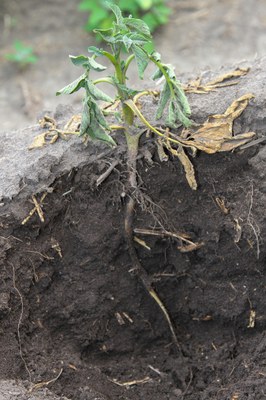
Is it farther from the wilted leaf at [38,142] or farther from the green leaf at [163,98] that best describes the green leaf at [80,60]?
the wilted leaf at [38,142]

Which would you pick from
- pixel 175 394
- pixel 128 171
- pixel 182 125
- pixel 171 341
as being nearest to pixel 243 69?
pixel 182 125

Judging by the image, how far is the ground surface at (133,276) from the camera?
2879 millimetres

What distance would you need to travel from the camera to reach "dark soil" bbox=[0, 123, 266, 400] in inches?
113

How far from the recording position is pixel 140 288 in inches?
121

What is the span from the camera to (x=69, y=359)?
292cm

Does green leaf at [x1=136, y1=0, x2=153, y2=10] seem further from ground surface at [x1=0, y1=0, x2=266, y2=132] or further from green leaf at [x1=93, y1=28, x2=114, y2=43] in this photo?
green leaf at [x1=93, y1=28, x2=114, y2=43]

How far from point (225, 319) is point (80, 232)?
2.28 ft

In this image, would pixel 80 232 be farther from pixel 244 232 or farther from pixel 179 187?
pixel 244 232

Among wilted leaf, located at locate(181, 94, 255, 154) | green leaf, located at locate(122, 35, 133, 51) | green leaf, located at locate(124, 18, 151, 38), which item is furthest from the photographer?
wilted leaf, located at locate(181, 94, 255, 154)

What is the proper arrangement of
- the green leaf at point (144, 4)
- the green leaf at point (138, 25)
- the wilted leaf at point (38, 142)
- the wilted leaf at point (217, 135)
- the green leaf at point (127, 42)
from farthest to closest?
the green leaf at point (144, 4) → the wilted leaf at point (38, 142) → the wilted leaf at point (217, 135) → the green leaf at point (138, 25) → the green leaf at point (127, 42)

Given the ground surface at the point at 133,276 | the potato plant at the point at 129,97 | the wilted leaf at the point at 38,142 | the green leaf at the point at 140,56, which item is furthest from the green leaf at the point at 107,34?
the wilted leaf at the point at 38,142

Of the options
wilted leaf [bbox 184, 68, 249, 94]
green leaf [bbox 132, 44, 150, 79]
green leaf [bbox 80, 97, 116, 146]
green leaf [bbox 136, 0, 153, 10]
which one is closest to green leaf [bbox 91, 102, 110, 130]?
green leaf [bbox 80, 97, 116, 146]

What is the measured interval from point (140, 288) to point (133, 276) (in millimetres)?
66

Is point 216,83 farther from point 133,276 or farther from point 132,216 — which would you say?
point 133,276
